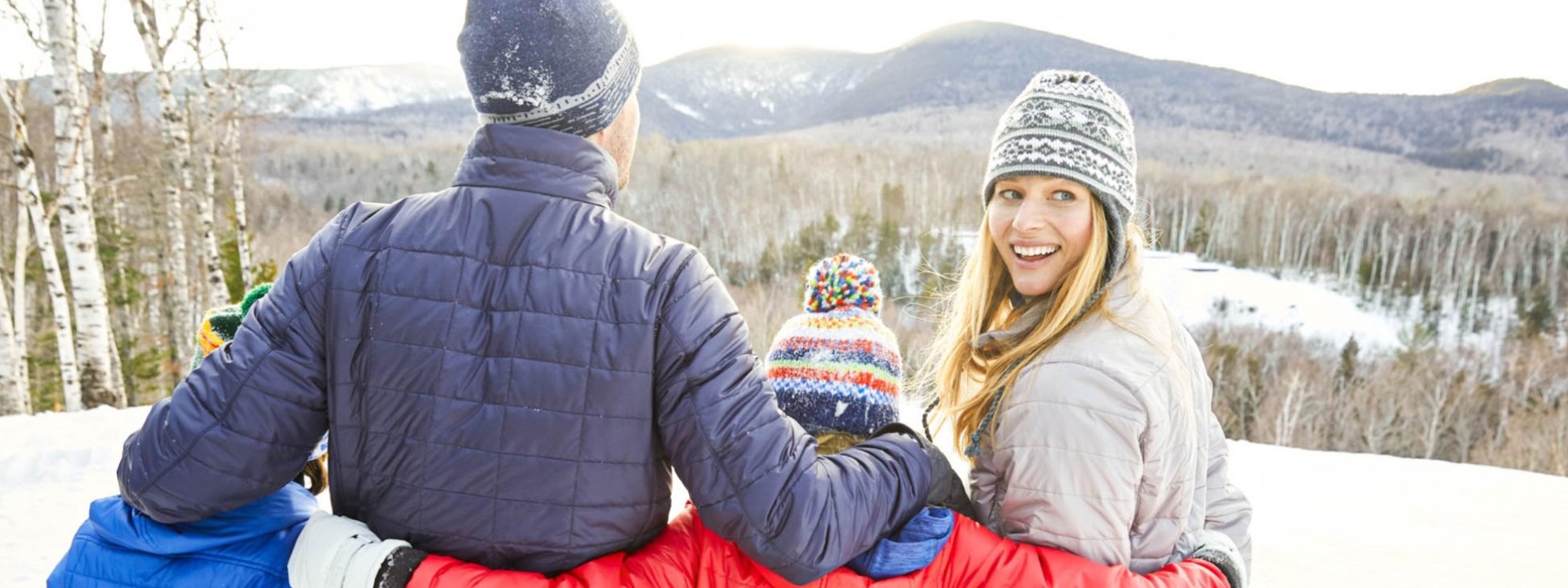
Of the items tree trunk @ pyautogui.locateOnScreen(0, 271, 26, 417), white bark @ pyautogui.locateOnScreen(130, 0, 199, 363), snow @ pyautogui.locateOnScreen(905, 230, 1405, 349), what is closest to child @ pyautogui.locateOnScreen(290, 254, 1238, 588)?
tree trunk @ pyautogui.locateOnScreen(0, 271, 26, 417)

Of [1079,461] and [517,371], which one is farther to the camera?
[1079,461]

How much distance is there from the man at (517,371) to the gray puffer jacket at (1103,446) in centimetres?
45

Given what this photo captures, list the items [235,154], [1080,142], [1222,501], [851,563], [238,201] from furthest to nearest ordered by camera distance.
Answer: [235,154] < [238,201] < [1222,501] < [1080,142] < [851,563]

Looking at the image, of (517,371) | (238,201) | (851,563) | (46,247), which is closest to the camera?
(517,371)

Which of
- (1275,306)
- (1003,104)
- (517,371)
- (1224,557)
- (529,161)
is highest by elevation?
(1003,104)

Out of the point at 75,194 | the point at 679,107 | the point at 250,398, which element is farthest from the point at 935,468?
the point at 679,107

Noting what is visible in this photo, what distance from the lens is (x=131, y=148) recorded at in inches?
742

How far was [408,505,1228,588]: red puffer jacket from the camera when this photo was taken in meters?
1.48

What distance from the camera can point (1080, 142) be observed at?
1768 mm

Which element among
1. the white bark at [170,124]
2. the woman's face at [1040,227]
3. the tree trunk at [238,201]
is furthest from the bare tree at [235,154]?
the woman's face at [1040,227]

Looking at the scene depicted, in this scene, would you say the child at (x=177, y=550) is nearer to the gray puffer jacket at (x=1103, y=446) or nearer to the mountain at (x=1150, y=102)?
the gray puffer jacket at (x=1103, y=446)

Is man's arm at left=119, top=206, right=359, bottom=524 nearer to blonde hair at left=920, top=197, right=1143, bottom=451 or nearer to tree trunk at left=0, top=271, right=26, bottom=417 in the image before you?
blonde hair at left=920, top=197, right=1143, bottom=451

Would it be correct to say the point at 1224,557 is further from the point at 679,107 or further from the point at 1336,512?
the point at 679,107

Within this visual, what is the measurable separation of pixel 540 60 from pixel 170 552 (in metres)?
1.15
